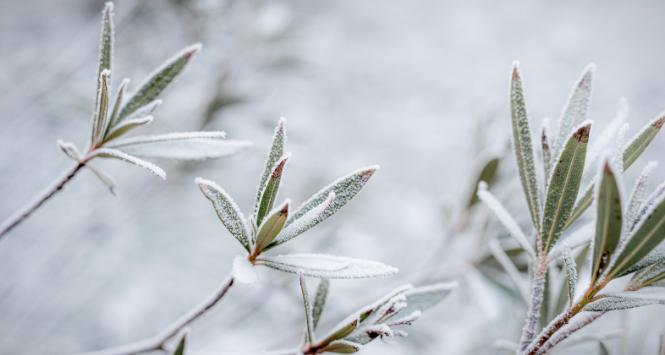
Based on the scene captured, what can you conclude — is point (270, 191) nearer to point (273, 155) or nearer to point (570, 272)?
point (273, 155)

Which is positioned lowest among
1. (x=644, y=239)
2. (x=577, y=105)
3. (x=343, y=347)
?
(x=343, y=347)

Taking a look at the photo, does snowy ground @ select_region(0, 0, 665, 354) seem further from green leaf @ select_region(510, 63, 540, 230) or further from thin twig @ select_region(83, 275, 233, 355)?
green leaf @ select_region(510, 63, 540, 230)

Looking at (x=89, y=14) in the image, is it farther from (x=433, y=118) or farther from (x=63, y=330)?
(x=433, y=118)

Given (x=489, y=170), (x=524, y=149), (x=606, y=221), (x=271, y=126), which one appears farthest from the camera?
(x=271, y=126)

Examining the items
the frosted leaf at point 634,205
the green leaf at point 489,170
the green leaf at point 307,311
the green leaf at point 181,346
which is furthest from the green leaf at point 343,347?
the green leaf at point 489,170

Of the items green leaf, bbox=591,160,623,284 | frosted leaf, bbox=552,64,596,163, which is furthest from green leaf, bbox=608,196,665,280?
frosted leaf, bbox=552,64,596,163

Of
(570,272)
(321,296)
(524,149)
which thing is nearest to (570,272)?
(570,272)
